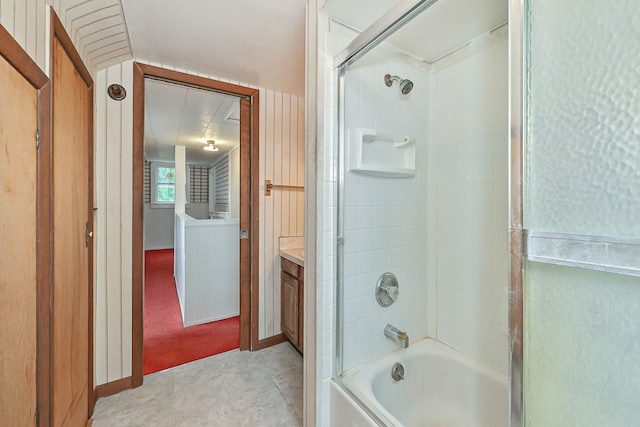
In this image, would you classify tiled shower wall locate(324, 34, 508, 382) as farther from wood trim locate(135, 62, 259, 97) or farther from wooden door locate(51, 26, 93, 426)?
wood trim locate(135, 62, 259, 97)

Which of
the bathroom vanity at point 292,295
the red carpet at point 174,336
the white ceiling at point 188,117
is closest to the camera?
the bathroom vanity at point 292,295

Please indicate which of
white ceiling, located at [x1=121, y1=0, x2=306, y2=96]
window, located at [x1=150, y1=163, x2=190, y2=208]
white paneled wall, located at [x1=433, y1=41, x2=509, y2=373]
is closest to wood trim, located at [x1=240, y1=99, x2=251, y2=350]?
white ceiling, located at [x1=121, y1=0, x2=306, y2=96]

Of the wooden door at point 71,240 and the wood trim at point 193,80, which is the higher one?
the wood trim at point 193,80

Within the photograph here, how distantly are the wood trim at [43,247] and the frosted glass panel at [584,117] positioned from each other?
1482mm

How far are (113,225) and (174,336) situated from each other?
1345 mm

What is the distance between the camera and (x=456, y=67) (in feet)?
5.17

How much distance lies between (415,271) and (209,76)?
209 cm

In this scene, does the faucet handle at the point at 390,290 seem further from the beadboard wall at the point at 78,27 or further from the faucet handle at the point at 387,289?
the beadboard wall at the point at 78,27

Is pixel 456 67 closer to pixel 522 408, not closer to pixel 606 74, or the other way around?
pixel 606 74

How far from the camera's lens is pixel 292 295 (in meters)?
2.24

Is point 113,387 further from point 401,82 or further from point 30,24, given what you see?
point 401,82

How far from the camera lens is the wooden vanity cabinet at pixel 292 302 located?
2141 mm

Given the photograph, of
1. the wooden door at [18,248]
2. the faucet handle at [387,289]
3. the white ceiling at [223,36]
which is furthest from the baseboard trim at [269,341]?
the white ceiling at [223,36]

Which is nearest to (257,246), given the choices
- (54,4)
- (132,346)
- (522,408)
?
(132,346)
